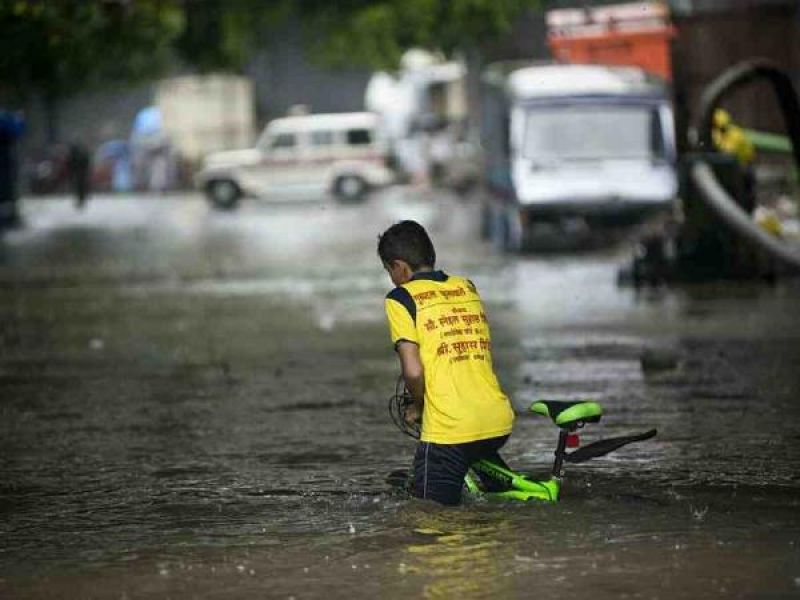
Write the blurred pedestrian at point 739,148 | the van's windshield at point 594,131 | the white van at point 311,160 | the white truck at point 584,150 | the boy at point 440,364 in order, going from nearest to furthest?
the boy at point 440,364, the blurred pedestrian at point 739,148, the white truck at point 584,150, the van's windshield at point 594,131, the white van at point 311,160

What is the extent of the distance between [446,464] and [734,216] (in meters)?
10.9

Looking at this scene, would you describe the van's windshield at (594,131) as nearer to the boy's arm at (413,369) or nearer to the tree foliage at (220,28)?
the boy's arm at (413,369)

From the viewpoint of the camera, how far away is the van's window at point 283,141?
4875 cm

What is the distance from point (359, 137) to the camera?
161ft

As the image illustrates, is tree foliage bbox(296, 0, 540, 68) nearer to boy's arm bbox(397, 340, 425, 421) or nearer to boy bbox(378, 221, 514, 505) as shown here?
boy bbox(378, 221, 514, 505)

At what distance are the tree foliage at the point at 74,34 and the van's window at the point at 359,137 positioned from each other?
15.7ft

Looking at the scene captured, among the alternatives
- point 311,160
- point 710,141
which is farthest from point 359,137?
point 710,141

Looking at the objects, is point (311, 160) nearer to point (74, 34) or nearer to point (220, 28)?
point (220, 28)

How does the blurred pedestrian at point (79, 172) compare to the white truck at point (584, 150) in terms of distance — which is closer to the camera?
the white truck at point (584, 150)

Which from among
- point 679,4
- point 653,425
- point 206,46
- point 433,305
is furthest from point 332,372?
point 206,46

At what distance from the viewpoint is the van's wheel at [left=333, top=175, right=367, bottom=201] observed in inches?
1930

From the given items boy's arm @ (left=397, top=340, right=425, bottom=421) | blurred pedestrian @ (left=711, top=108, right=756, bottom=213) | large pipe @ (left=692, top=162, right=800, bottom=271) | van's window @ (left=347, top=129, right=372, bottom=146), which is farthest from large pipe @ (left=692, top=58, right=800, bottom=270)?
van's window @ (left=347, top=129, right=372, bottom=146)

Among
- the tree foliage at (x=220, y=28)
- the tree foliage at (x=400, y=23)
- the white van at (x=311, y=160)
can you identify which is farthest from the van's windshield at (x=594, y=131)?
the tree foliage at (x=220, y=28)

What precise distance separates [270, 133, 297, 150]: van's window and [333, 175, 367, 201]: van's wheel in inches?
55.4
